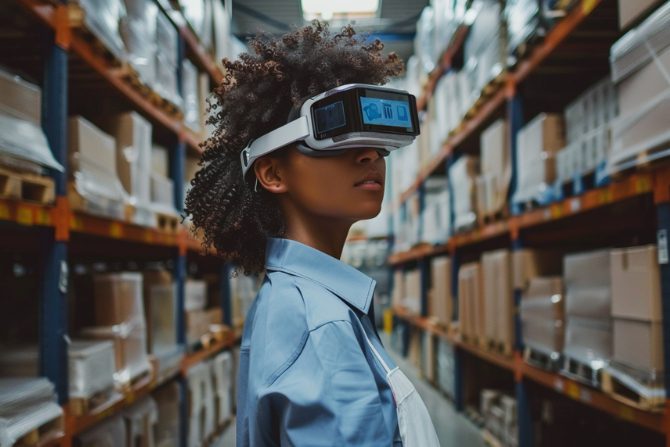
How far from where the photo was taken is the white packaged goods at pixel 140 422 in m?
3.42

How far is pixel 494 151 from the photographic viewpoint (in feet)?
14.7

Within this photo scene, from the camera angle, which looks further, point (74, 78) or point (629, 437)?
point (629, 437)

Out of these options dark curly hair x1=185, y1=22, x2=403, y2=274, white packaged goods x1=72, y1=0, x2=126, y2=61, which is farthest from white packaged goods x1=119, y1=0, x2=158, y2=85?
dark curly hair x1=185, y1=22, x2=403, y2=274

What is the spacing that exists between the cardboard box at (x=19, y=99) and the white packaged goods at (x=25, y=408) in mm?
1065

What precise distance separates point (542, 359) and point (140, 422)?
257 cm

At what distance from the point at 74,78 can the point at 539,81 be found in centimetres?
308

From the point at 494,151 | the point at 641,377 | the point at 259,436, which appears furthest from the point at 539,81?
the point at 259,436

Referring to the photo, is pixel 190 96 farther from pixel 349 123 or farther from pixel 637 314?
pixel 349 123

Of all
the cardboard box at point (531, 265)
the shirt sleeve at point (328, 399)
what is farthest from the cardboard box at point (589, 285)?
the shirt sleeve at point (328, 399)

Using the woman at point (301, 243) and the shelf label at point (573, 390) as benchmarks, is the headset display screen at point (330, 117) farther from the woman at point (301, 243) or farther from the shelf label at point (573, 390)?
the shelf label at point (573, 390)

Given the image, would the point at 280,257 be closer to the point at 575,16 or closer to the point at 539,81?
the point at 575,16

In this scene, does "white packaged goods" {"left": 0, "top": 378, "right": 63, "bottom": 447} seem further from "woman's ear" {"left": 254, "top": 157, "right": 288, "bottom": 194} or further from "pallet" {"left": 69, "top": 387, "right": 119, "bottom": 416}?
"woman's ear" {"left": 254, "top": 157, "right": 288, "bottom": 194}

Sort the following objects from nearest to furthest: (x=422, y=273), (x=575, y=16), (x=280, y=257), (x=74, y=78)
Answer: (x=280, y=257), (x=575, y=16), (x=74, y=78), (x=422, y=273)

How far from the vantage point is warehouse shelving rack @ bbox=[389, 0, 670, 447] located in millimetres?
2299
